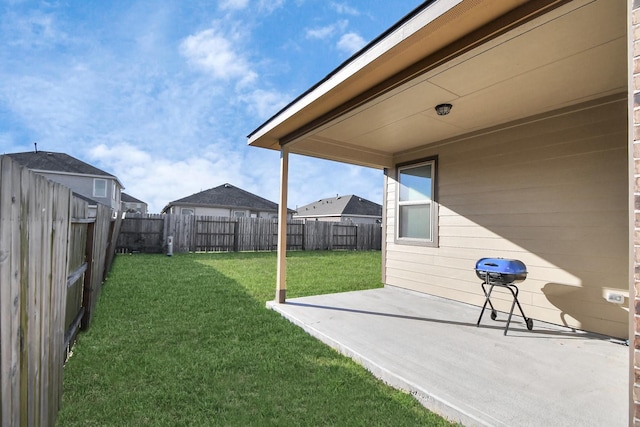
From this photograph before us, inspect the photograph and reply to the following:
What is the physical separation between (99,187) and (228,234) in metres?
11.1

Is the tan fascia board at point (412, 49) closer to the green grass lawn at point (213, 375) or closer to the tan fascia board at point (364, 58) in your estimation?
the tan fascia board at point (364, 58)

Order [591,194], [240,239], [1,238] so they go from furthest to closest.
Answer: [240,239], [591,194], [1,238]

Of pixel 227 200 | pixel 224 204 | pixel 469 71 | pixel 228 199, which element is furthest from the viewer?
pixel 228 199

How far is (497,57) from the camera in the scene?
2.33m

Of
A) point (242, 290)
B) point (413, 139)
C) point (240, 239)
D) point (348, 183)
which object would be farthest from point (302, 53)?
point (348, 183)

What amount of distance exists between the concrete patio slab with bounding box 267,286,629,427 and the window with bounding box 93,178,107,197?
63.3 feet

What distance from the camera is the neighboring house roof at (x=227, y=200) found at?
71.5 ft

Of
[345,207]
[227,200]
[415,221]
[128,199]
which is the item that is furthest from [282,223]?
[128,199]

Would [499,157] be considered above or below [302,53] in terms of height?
below

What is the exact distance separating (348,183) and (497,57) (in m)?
29.8

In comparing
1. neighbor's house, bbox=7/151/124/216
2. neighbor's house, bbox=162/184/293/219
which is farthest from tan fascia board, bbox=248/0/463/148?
neighbor's house, bbox=162/184/293/219

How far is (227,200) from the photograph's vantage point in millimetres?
23047

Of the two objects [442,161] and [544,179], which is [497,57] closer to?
[544,179]

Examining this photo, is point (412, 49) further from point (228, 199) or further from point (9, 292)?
point (228, 199)
